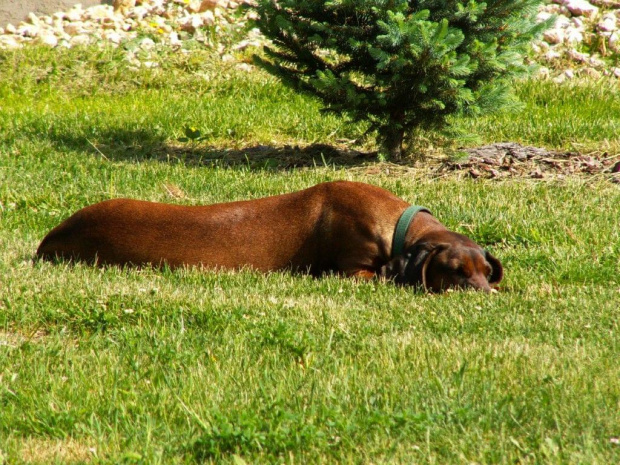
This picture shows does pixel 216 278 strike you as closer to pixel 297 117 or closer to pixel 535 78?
pixel 297 117

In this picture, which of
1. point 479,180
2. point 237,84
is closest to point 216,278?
point 479,180

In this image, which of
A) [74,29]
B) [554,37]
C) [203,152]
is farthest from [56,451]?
[74,29]

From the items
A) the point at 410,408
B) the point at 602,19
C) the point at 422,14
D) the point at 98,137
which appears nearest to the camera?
the point at 410,408

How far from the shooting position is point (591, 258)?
562 centimetres

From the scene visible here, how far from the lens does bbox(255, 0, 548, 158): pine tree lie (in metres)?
7.34

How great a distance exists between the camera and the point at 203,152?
9078mm

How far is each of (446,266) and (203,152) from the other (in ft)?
14.7

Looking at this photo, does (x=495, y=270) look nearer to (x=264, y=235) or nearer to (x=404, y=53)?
(x=264, y=235)

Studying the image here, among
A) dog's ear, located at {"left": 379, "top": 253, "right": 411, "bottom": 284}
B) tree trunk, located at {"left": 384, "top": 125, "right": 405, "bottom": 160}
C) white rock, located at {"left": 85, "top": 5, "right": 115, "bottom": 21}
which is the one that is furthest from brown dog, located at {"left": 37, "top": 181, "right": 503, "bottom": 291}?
white rock, located at {"left": 85, "top": 5, "right": 115, "bottom": 21}

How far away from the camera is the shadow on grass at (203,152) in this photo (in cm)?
851

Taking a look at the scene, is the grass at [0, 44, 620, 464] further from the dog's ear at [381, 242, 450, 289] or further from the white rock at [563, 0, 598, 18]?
the white rock at [563, 0, 598, 18]

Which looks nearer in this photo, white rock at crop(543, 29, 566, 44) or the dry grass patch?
the dry grass patch

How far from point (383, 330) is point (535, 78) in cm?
733

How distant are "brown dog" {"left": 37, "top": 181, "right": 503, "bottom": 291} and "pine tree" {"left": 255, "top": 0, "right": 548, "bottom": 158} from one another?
2.00 meters
